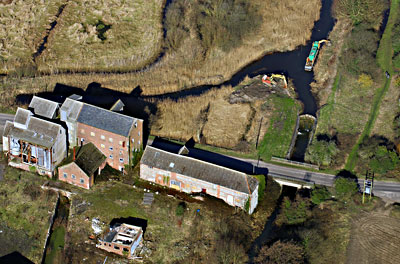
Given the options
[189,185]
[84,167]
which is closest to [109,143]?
[84,167]

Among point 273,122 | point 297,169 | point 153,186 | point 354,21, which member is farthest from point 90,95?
point 354,21

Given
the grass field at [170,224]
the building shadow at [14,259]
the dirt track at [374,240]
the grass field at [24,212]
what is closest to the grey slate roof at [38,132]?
the grass field at [24,212]

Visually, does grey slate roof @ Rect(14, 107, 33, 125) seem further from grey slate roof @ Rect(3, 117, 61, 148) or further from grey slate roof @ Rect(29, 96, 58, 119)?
grey slate roof @ Rect(29, 96, 58, 119)

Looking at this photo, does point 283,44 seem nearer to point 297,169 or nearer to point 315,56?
point 315,56

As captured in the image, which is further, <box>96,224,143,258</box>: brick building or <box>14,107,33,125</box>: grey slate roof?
<box>14,107,33,125</box>: grey slate roof

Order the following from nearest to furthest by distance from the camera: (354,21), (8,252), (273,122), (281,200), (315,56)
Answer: (8,252) → (281,200) → (273,122) → (315,56) → (354,21)

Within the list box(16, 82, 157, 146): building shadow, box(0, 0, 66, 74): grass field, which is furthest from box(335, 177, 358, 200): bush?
box(0, 0, 66, 74): grass field
